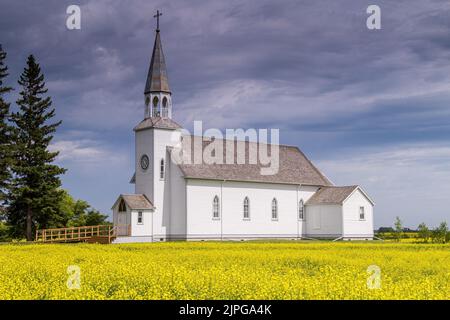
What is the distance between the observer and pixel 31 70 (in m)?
61.7

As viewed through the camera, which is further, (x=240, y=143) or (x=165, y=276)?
(x=240, y=143)

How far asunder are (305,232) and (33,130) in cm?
3048

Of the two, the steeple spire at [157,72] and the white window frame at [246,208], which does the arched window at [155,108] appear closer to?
the steeple spire at [157,72]

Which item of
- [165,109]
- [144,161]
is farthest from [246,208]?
[165,109]

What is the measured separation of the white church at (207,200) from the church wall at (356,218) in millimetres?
107

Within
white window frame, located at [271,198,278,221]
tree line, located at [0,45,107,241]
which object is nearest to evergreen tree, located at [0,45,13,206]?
tree line, located at [0,45,107,241]

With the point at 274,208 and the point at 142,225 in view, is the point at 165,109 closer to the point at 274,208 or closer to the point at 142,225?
the point at 142,225

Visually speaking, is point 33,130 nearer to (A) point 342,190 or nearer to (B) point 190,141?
(B) point 190,141

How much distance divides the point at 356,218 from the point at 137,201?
24664mm

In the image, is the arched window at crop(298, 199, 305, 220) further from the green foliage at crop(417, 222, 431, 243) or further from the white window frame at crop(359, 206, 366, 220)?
the green foliage at crop(417, 222, 431, 243)

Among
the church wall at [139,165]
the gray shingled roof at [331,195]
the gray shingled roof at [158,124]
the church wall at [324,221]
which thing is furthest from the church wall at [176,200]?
the gray shingled roof at [331,195]

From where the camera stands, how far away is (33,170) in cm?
5803

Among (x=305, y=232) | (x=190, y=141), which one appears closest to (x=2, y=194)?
(x=190, y=141)

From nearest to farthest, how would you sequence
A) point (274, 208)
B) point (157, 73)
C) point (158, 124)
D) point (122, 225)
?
point (122, 225)
point (158, 124)
point (157, 73)
point (274, 208)
